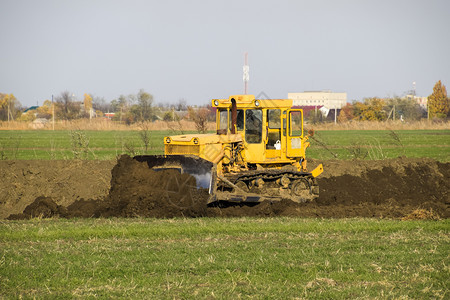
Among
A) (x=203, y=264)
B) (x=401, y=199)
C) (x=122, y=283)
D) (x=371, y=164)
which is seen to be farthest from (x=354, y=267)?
(x=371, y=164)

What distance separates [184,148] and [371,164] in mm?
10656

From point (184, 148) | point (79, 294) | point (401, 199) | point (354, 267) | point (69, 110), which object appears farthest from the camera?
point (69, 110)

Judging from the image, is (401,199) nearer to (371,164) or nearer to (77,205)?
(371,164)

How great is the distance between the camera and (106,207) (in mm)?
14914

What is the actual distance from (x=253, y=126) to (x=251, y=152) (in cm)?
72

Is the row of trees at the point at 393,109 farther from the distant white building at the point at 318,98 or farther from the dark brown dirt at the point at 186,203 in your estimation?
the dark brown dirt at the point at 186,203

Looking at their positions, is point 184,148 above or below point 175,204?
above

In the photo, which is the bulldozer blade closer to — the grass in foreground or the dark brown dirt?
the dark brown dirt

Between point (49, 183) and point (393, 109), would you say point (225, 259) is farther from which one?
point (393, 109)

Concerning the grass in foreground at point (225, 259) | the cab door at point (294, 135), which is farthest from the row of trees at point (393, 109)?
the grass in foreground at point (225, 259)

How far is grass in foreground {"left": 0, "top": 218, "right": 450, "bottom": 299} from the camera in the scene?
8641 mm

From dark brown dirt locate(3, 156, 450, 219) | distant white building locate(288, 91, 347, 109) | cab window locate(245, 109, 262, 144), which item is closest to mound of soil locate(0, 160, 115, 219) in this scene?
dark brown dirt locate(3, 156, 450, 219)

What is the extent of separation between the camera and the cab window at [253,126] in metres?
17.3

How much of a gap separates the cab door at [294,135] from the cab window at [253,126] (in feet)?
2.84
